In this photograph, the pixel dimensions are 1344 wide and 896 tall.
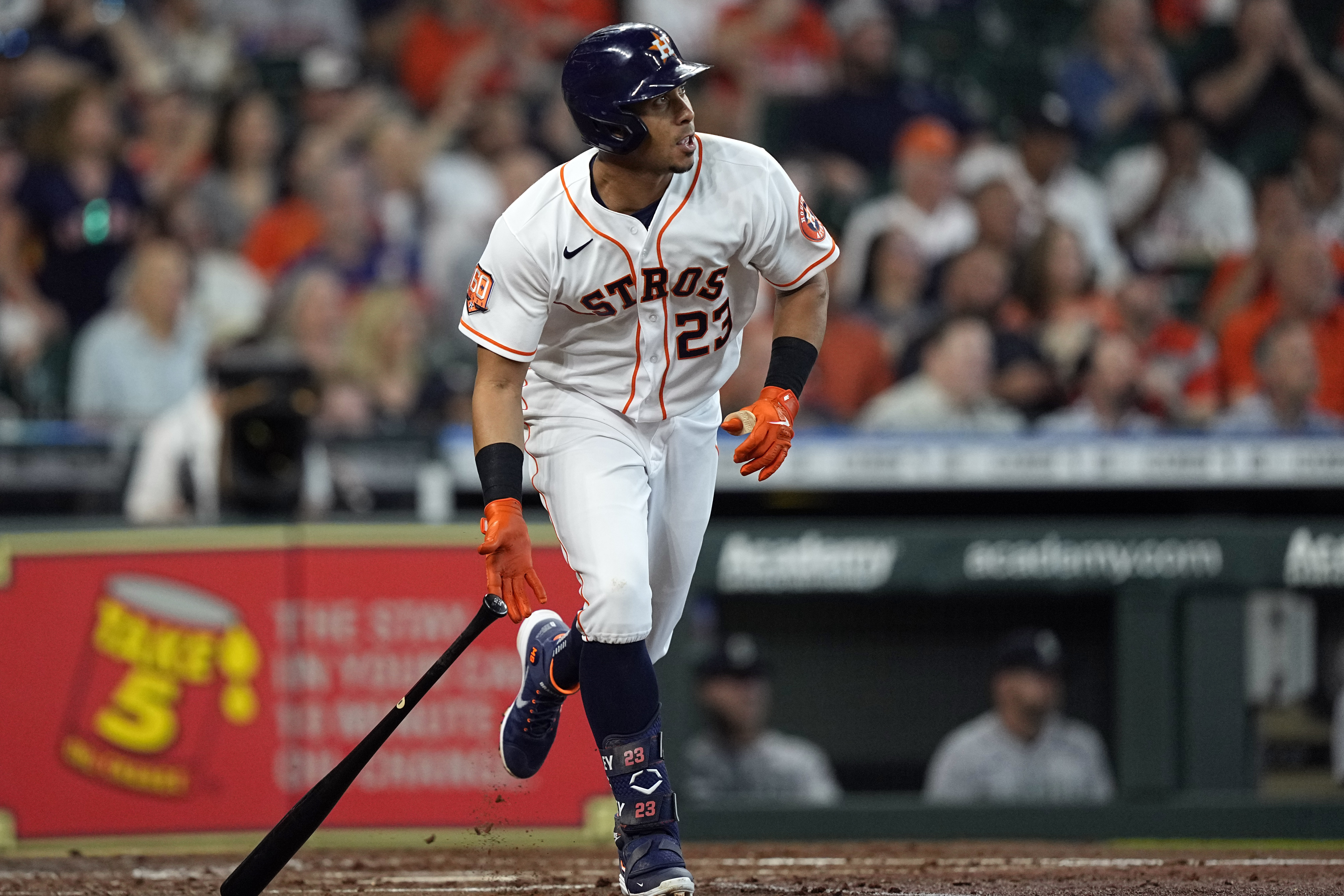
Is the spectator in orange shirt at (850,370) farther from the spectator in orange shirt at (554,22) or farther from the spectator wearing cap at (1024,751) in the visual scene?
the spectator in orange shirt at (554,22)

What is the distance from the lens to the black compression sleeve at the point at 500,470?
369cm

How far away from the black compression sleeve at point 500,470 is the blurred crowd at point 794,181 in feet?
7.25

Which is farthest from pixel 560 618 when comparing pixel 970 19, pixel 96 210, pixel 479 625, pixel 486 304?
pixel 970 19

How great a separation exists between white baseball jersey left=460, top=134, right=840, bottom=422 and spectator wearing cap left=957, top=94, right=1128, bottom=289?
14.1ft

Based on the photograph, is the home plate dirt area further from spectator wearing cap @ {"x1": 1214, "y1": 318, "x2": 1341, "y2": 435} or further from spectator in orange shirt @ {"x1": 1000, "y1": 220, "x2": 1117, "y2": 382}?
spectator in orange shirt @ {"x1": 1000, "y1": 220, "x2": 1117, "y2": 382}

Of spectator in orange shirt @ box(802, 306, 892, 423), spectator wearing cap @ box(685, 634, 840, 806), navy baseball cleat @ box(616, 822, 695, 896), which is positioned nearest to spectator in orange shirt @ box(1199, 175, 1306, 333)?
spectator in orange shirt @ box(802, 306, 892, 423)

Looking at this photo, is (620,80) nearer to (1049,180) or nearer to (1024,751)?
(1024,751)

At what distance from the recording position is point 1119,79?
864 cm

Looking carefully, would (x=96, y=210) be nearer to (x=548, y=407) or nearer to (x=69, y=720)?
(x=69, y=720)

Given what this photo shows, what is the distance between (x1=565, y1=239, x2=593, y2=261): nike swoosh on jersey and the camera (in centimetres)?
363

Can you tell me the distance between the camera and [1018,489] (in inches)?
227

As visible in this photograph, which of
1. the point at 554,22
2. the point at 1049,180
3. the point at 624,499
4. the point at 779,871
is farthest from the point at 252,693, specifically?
the point at 1049,180

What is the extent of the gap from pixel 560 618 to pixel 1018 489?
2.04 m

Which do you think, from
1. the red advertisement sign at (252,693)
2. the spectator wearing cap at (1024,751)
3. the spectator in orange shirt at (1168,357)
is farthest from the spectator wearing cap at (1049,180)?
the red advertisement sign at (252,693)
